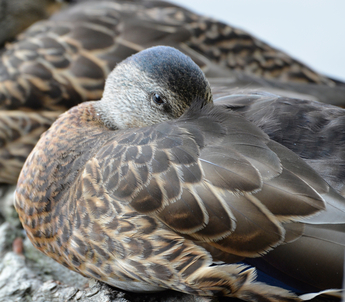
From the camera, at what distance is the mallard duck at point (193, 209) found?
1422mm

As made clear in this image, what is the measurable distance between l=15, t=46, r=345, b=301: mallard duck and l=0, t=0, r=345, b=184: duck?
3.55 ft

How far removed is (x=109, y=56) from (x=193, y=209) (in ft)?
5.26

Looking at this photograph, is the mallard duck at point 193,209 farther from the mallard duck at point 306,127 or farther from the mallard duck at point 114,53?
the mallard duck at point 114,53

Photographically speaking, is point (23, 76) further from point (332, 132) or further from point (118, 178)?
point (332, 132)

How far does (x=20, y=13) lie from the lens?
10.6ft

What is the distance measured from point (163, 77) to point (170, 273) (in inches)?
30.2

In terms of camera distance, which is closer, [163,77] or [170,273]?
[170,273]

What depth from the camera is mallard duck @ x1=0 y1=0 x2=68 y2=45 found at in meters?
3.16

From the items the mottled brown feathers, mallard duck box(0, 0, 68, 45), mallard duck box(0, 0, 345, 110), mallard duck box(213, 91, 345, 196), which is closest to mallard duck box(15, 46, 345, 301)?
the mottled brown feathers

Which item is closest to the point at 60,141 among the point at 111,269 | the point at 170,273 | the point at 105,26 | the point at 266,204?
the point at 111,269

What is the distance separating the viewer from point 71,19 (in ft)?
9.75

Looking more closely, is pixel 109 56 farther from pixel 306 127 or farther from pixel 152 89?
pixel 306 127

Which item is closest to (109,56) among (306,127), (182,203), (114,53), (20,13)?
(114,53)

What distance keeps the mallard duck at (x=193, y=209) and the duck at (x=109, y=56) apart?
3.55 feet
